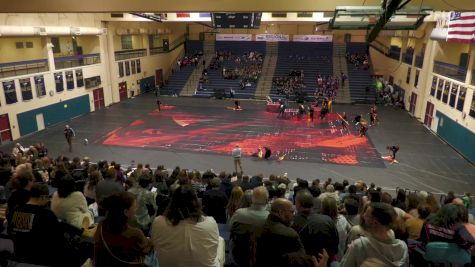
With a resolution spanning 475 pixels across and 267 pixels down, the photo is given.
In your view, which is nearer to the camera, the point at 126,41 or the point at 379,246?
the point at 379,246

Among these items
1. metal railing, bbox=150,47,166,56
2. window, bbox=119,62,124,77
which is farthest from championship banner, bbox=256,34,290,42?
window, bbox=119,62,124,77

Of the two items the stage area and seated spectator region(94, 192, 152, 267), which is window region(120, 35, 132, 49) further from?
seated spectator region(94, 192, 152, 267)

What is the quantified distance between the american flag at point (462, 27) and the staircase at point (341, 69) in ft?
41.6

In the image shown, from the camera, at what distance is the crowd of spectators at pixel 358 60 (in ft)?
118

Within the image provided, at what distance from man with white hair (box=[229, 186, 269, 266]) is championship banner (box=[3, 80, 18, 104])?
65.1ft

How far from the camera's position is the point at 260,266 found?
341cm

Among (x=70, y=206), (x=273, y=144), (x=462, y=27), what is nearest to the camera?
(x=70, y=206)

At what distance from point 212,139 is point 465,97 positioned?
526 inches

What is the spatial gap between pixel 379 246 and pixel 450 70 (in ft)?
70.1

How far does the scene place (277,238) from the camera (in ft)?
10.7

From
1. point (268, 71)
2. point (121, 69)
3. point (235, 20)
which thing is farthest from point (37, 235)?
point (268, 71)

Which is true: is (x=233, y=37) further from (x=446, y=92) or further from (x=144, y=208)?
(x=144, y=208)

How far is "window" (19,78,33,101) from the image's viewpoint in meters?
20.3

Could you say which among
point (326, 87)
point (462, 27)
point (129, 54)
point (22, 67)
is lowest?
point (326, 87)
